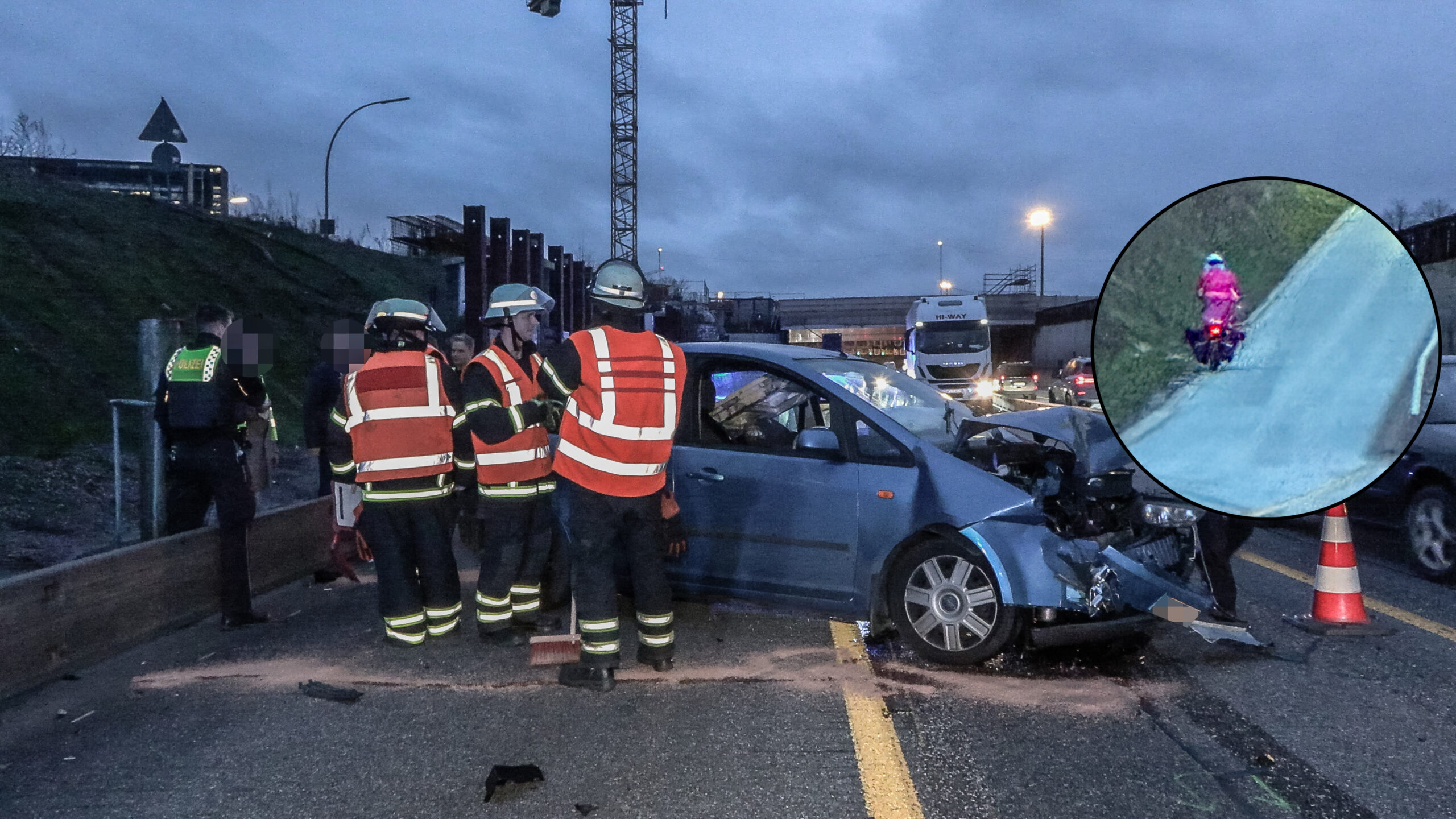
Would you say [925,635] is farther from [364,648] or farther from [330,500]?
[330,500]

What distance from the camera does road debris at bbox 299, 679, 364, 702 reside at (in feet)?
14.8

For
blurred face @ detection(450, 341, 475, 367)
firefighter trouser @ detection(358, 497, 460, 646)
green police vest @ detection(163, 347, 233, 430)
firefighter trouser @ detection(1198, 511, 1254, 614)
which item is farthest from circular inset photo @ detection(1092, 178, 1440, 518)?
blurred face @ detection(450, 341, 475, 367)

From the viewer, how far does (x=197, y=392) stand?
5.70m

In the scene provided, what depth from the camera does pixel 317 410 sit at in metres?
7.14

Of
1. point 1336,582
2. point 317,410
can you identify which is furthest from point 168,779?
point 1336,582

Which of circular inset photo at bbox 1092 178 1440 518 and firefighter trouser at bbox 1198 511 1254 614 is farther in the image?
firefighter trouser at bbox 1198 511 1254 614

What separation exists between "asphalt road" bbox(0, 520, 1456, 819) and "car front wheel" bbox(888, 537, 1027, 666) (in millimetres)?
140

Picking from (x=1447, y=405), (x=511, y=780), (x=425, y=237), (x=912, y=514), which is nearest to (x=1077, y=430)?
(x=912, y=514)

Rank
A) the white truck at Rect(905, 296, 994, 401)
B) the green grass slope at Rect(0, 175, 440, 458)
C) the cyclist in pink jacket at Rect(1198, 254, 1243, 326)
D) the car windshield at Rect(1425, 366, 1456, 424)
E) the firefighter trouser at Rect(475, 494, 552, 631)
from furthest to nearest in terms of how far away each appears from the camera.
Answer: the white truck at Rect(905, 296, 994, 401), the green grass slope at Rect(0, 175, 440, 458), the car windshield at Rect(1425, 366, 1456, 424), the firefighter trouser at Rect(475, 494, 552, 631), the cyclist in pink jacket at Rect(1198, 254, 1243, 326)

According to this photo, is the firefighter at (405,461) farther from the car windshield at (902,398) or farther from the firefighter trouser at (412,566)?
the car windshield at (902,398)

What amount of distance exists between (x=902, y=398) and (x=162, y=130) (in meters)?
13.7

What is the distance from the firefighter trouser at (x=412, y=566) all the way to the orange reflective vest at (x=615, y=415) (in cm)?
110

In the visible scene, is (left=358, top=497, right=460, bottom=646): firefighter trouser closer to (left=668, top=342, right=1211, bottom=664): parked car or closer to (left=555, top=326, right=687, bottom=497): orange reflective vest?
(left=555, top=326, right=687, bottom=497): orange reflective vest

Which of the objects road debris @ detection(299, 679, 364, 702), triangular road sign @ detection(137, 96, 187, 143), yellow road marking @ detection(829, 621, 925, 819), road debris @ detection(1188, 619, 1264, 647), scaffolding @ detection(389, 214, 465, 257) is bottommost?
road debris @ detection(299, 679, 364, 702)
